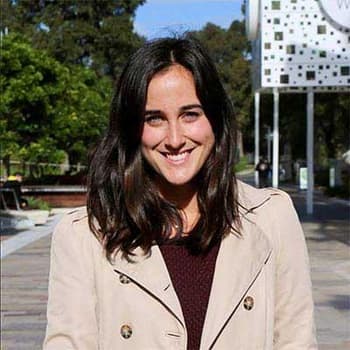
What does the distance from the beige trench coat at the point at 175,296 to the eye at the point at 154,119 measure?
0.27 metres

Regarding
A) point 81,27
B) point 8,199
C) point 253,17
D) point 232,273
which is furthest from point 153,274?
point 81,27

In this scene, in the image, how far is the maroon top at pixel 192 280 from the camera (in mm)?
1926

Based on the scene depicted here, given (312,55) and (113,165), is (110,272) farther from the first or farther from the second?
(312,55)

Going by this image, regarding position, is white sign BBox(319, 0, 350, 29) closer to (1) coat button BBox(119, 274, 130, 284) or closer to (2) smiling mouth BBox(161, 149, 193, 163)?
(2) smiling mouth BBox(161, 149, 193, 163)

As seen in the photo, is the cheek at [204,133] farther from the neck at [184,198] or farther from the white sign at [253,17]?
the white sign at [253,17]

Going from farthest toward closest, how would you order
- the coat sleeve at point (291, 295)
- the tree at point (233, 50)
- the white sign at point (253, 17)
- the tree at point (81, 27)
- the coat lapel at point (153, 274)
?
the tree at point (233, 50) → the tree at point (81, 27) → the white sign at point (253, 17) → the coat sleeve at point (291, 295) → the coat lapel at point (153, 274)

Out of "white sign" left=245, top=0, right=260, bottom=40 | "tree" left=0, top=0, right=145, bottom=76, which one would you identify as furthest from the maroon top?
"tree" left=0, top=0, right=145, bottom=76

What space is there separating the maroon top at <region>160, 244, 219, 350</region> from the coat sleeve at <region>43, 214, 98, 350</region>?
7.5 inches

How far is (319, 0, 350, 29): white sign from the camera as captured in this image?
19.6 meters

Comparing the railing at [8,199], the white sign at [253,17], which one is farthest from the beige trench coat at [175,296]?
the white sign at [253,17]

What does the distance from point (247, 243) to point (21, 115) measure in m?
26.7

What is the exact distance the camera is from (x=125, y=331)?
192cm

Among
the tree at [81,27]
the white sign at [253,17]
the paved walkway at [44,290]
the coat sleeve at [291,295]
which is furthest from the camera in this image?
the tree at [81,27]

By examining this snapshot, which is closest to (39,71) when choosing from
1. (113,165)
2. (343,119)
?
(343,119)
